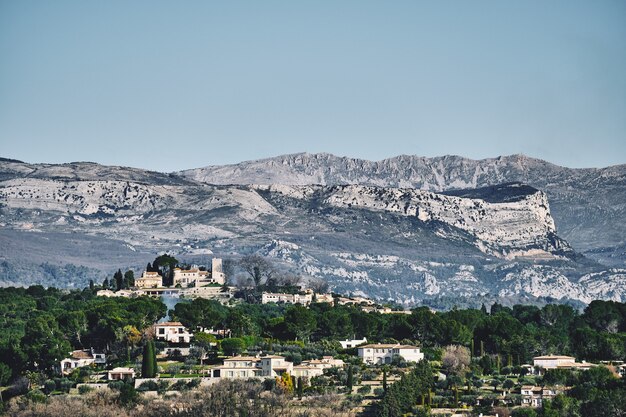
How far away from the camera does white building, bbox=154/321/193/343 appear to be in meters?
130

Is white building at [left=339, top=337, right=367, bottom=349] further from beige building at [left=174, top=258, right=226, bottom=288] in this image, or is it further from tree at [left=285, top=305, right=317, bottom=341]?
beige building at [left=174, top=258, right=226, bottom=288]

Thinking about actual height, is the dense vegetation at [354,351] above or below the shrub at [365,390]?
above

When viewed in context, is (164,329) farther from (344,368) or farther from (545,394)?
(545,394)

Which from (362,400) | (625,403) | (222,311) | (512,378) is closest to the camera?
(625,403)

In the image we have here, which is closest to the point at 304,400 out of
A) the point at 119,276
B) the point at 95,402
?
the point at 95,402

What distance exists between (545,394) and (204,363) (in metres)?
22.7

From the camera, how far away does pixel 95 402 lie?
4318 inches

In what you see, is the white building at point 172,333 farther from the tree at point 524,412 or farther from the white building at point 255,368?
the tree at point 524,412

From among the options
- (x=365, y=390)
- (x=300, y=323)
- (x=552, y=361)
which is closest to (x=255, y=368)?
(x=365, y=390)

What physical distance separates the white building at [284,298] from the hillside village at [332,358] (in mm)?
18753

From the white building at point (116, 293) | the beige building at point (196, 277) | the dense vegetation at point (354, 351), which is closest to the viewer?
the dense vegetation at point (354, 351)

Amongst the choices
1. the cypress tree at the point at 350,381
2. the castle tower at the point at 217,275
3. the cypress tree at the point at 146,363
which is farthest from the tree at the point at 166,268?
the cypress tree at the point at 350,381

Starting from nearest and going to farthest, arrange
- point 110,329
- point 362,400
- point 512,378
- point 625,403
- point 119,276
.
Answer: point 625,403 → point 362,400 → point 512,378 → point 110,329 → point 119,276

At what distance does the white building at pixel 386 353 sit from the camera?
405 ft
